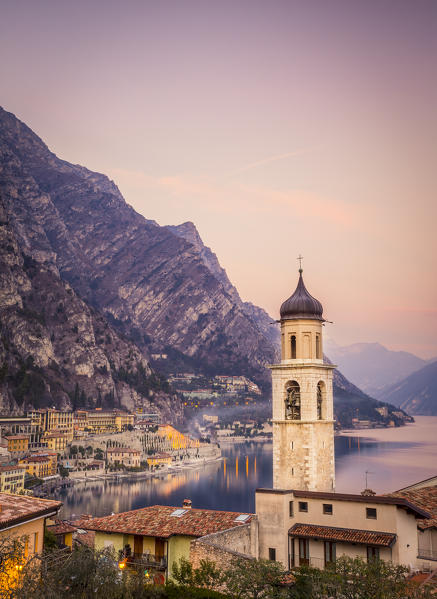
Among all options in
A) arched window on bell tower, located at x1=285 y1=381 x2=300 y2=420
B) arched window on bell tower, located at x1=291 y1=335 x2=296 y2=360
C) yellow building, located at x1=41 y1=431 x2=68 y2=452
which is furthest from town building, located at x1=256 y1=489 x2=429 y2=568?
yellow building, located at x1=41 y1=431 x2=68 y2=452

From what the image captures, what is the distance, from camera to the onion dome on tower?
36.4 m

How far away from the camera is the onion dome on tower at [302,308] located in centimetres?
3641

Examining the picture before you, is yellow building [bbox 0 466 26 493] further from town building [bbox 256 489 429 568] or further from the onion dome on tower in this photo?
town building [bbox 256 489 429 568]

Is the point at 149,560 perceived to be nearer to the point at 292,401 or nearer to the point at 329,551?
the point at 329,551

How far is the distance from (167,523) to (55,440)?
457ft

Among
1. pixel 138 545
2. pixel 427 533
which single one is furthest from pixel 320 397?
pixel 138 545

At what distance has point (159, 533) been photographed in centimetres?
2928

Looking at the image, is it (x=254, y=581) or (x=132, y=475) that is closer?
(x=254, y=581)

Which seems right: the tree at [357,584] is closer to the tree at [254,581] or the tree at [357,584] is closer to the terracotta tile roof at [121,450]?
the tree at [254,581]

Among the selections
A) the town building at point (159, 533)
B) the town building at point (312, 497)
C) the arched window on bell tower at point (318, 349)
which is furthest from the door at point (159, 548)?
the arched window on bell tower at point (318, 349)

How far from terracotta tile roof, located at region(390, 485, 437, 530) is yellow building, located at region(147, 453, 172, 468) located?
452ft

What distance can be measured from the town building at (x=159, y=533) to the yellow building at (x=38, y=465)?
105956 millimetres

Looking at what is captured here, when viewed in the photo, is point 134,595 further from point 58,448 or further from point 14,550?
point 58,448

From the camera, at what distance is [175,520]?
102 feet
